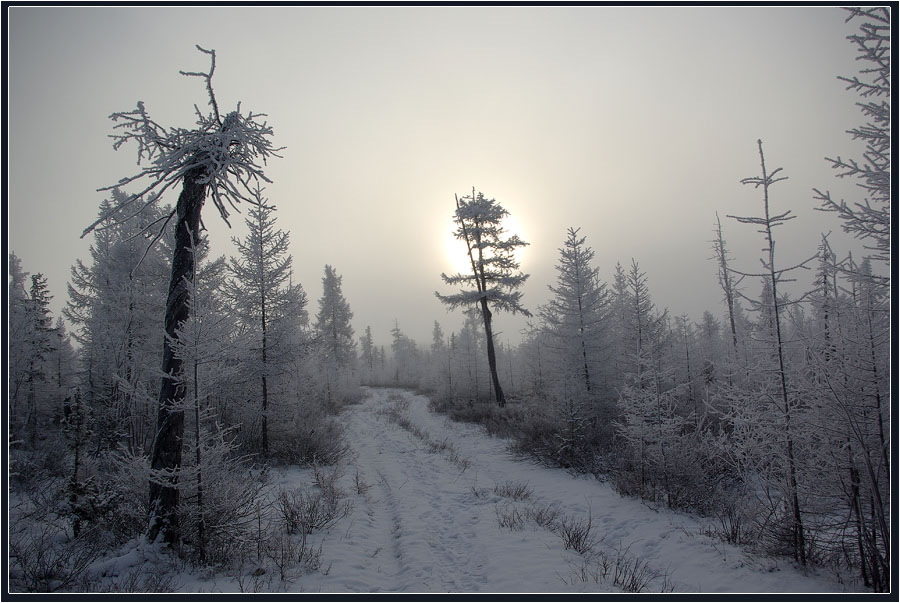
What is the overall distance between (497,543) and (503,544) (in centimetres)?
10

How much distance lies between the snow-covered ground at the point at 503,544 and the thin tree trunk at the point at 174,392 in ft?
2.63

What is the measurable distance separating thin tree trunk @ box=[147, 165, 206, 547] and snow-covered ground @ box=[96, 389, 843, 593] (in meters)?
0.80

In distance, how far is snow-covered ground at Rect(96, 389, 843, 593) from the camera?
14.0 feet

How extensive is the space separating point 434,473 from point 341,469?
8.52ft

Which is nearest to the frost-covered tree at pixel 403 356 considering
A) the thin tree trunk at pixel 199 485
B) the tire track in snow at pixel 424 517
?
the tire track in snow at pixel 424 517

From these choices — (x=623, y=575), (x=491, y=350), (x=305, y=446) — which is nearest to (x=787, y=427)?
(x=623, y=575)

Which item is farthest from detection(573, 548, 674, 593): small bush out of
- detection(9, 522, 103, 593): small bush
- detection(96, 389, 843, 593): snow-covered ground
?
detection(9, 522, 103, 593): small bush

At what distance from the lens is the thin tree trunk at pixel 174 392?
4367mm

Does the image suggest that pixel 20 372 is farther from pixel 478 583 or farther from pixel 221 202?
pixel 478 583

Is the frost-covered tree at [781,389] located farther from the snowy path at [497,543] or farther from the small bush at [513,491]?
the small bush at [513,491]

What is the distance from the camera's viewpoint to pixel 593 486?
8.21 meters

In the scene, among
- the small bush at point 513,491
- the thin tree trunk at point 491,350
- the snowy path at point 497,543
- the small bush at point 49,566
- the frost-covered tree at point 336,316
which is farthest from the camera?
the frost-covered tree at point 336,316

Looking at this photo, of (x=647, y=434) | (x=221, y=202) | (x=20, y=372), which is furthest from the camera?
(x=20, y=372)

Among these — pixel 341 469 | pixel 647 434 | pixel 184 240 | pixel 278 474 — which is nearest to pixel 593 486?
pixel 647 434
